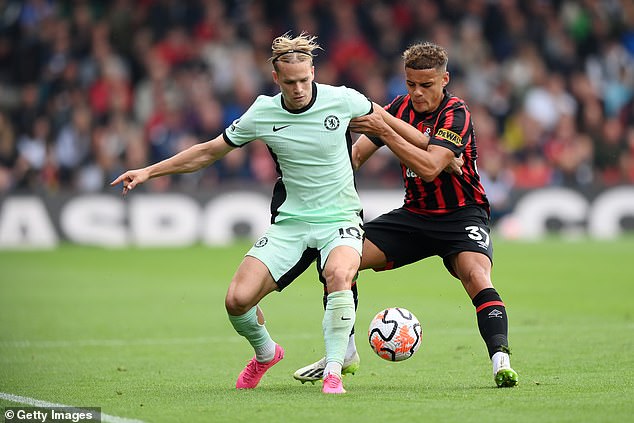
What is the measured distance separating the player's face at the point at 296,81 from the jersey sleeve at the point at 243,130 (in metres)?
0.28

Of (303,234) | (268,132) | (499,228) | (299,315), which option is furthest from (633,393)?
(499,228)

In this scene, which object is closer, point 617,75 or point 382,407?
point 382,407

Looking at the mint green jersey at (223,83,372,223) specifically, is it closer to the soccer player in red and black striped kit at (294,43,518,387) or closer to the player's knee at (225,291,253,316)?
the soccer player in red and black striped kit at (294,43,518,387)

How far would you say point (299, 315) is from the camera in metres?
12.3

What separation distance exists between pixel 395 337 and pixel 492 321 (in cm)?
66

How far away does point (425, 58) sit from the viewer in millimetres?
7895

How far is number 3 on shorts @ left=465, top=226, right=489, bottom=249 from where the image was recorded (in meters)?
8.00

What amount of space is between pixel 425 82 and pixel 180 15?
664 inches

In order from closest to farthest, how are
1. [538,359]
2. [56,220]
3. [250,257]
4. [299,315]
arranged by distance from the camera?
1. [250,257]
2. [538,359]
3. [299,315]
4. [56,220]

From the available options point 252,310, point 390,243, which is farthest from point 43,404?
point 390,243

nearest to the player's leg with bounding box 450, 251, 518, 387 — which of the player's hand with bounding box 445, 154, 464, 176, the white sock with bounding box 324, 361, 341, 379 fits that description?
the player's hand with bounding box 445, 154, 464, 176

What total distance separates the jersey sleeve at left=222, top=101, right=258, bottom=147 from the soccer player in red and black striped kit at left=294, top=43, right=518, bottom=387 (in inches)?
27.2

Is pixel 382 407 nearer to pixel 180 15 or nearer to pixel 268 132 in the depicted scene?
pixel 268 132

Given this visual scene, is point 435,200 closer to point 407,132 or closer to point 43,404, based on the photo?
point 407,132
